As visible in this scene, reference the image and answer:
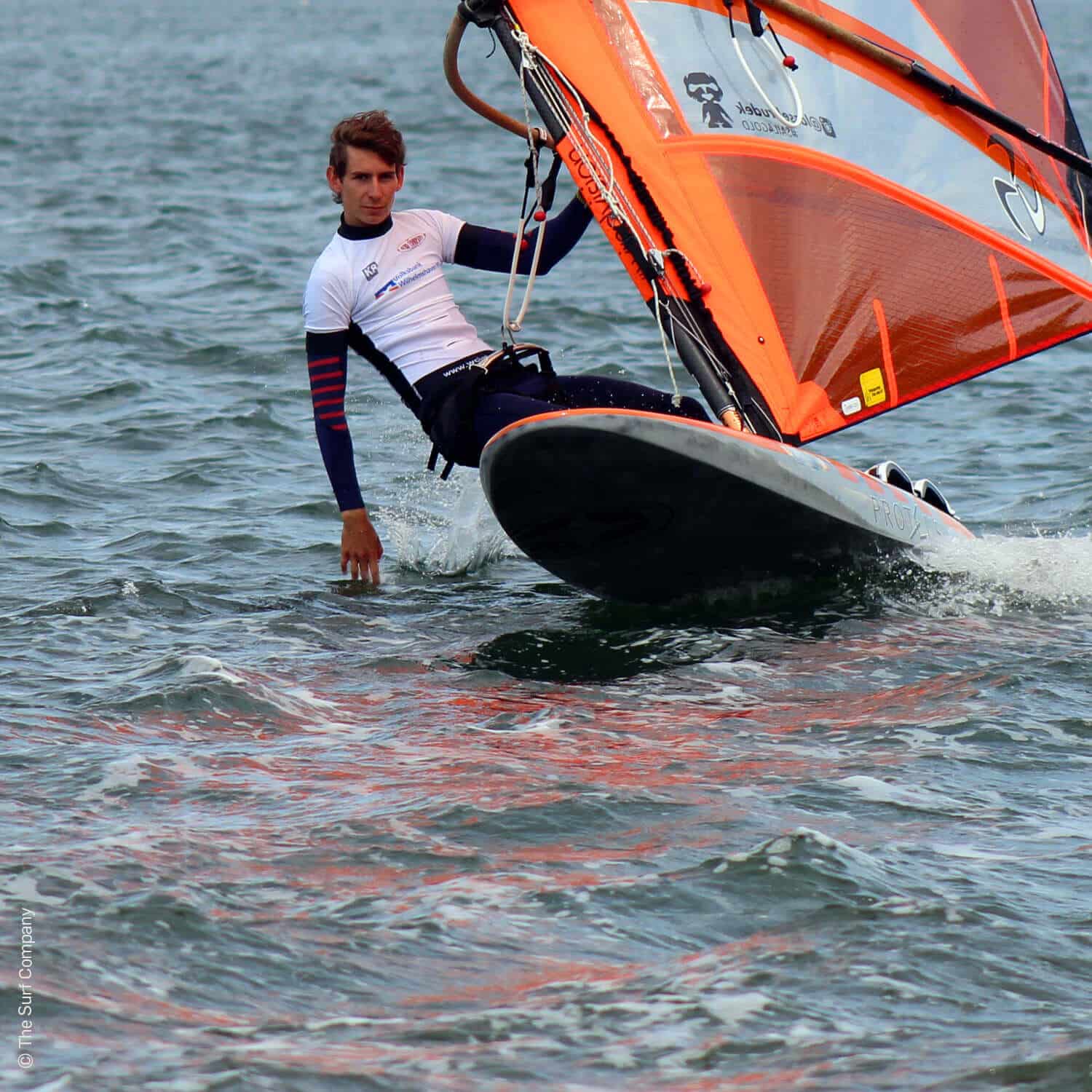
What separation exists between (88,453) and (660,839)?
19.6ft

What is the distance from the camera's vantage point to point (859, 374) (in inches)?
278

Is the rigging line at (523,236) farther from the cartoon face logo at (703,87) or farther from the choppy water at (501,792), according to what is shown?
the choppy water at (501,792)

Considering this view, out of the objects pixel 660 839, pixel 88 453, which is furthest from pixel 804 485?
pixel 88 453

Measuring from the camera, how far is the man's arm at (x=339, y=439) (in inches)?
262

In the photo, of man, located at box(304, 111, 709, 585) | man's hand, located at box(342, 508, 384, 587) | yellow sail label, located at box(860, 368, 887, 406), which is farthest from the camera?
yellow sail label, located at box(860, 368, 887, 406)

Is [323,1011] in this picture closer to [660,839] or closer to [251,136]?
[660,839]

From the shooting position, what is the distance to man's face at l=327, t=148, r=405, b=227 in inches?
254

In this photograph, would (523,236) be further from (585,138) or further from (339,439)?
(339,439)

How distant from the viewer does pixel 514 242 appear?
6953 millimetres

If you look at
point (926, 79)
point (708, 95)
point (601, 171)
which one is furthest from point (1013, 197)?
point (601, 171)

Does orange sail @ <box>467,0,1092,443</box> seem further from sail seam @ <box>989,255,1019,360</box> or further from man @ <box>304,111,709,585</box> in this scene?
man @ <box>304,111,709,585</box>

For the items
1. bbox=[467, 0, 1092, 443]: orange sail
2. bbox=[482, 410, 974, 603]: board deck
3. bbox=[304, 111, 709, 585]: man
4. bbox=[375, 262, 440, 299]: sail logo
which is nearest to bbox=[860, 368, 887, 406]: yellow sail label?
bbox=[467, 0, 1092, 443]: orange sail

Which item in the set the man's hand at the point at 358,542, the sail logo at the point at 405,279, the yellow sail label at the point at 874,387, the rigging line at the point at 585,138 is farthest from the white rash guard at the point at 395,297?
the yellow sail label at the point at 874,387

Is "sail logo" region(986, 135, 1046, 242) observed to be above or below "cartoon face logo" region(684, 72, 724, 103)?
below
